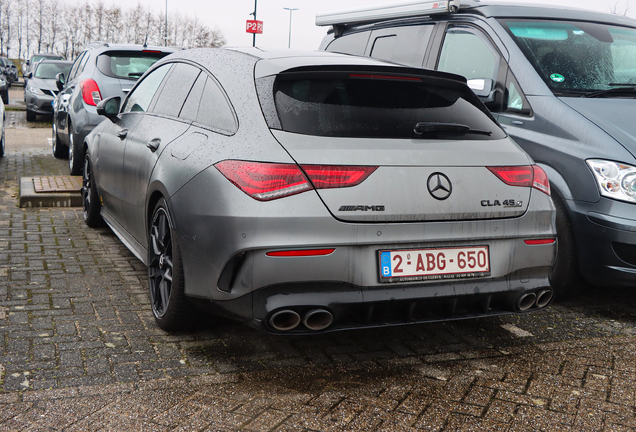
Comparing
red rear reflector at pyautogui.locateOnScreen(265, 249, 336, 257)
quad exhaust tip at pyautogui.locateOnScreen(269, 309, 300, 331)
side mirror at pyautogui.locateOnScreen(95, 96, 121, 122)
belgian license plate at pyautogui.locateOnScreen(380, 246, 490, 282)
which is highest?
side mirror at pyautogui.locateOnScreen(95, 96, 121, 122)

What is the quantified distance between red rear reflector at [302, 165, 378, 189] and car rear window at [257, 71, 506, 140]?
0.20 metres

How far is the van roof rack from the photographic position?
5621mm

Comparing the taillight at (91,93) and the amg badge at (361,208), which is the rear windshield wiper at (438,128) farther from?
the taillight at (91,93)

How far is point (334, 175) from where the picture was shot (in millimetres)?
2957

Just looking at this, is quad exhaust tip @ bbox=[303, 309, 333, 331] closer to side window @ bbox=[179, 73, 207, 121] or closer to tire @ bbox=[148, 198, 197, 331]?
tire @ bbox=[148, 198, 197, 331]

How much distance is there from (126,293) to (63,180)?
13.7 feet

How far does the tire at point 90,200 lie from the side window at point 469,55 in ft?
10.9

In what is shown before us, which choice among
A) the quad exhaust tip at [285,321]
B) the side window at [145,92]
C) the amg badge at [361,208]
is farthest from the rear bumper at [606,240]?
the side window at [145,92]

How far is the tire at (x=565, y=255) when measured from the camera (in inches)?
174

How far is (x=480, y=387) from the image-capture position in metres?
3.20

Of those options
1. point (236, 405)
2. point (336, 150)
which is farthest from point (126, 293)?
point (336, 150)

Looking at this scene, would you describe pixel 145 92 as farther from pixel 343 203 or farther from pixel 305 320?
pixel 305 320

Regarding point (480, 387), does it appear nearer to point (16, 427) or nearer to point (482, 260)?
point (482, 260)

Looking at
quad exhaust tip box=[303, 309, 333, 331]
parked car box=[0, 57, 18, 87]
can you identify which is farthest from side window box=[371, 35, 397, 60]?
parked car box=[0, 57, 18, 87]
